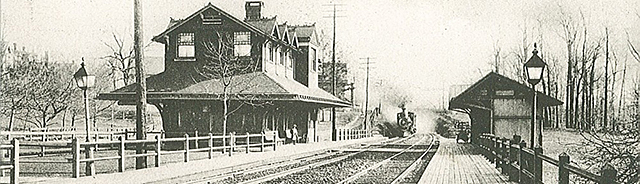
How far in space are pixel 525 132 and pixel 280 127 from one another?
38.7 feet

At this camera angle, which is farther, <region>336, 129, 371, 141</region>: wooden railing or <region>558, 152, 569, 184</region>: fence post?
<region>336, 129, 371, 141</region>: wooden railing

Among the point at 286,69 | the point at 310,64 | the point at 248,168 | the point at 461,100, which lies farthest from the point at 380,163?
the point at 310,64

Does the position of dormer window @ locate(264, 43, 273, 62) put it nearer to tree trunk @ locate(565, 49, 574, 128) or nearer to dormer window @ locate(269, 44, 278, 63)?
dormer window @ locate(269, 44, 278, 63)

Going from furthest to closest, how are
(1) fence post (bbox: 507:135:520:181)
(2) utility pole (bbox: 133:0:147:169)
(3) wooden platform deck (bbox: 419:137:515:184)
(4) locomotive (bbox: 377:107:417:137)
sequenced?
(4) locomotive (bbox: 377:107:417:137), (2) utility pole (bbox: 133:0:147:169), (3) wooden platform deck (bbox: 419:137:515:184), (1) fence post (bbox: 507:135:520:181)

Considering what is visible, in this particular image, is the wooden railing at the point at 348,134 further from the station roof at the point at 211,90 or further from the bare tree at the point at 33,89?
the bare tree at the point at 33,89

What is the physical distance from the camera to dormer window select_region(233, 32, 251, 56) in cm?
3419

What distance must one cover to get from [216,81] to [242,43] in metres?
2.36

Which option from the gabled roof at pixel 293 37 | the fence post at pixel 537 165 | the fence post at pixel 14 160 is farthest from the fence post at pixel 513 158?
the gabled roof at pixel 293 37

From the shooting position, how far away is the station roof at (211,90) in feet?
102

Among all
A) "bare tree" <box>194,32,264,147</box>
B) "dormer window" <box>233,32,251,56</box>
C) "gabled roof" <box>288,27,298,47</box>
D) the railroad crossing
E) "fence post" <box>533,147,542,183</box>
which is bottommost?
the railroad crossing

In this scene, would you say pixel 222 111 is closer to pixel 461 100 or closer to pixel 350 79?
pixel 461 100

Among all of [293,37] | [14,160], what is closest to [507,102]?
[293,37]

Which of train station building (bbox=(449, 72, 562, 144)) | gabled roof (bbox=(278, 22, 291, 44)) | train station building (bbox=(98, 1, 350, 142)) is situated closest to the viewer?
train station building (bbox=(449, 72, 562, 144))

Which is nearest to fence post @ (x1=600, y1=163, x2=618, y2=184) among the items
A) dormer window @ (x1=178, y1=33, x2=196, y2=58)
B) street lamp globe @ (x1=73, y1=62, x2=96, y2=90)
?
street lamp globe @ (x1=73, y1=62, x2=96, y2=90)
